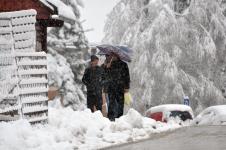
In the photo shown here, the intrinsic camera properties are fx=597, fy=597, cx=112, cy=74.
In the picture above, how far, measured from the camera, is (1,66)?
9.95 meters

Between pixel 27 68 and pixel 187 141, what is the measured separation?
3153 millimetres

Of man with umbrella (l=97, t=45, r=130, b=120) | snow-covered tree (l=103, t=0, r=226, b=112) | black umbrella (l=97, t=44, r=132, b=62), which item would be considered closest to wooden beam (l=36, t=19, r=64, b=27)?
man with umbrella (l=97, t=45, r=130, b=120)

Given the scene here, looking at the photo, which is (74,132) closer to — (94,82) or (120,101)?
(120,101)

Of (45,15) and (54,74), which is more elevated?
(45,15)

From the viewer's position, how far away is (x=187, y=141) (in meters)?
8.79

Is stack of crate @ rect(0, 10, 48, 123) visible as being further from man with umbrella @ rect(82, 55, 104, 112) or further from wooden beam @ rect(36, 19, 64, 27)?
man with umbrella @ rect(82, 55, 104, 112)

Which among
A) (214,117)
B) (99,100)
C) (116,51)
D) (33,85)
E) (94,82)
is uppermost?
(116,51)

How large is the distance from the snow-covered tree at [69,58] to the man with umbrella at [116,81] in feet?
23.0

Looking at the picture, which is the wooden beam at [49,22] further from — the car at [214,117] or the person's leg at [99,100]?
the car at [214,117]

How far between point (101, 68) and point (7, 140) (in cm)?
622

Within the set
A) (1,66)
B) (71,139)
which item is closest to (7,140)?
(71,139)

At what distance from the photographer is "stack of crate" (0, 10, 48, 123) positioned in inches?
395

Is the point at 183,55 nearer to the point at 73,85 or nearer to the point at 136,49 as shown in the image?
the point at 136,49

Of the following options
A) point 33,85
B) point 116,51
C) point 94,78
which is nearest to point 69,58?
point 116,51
